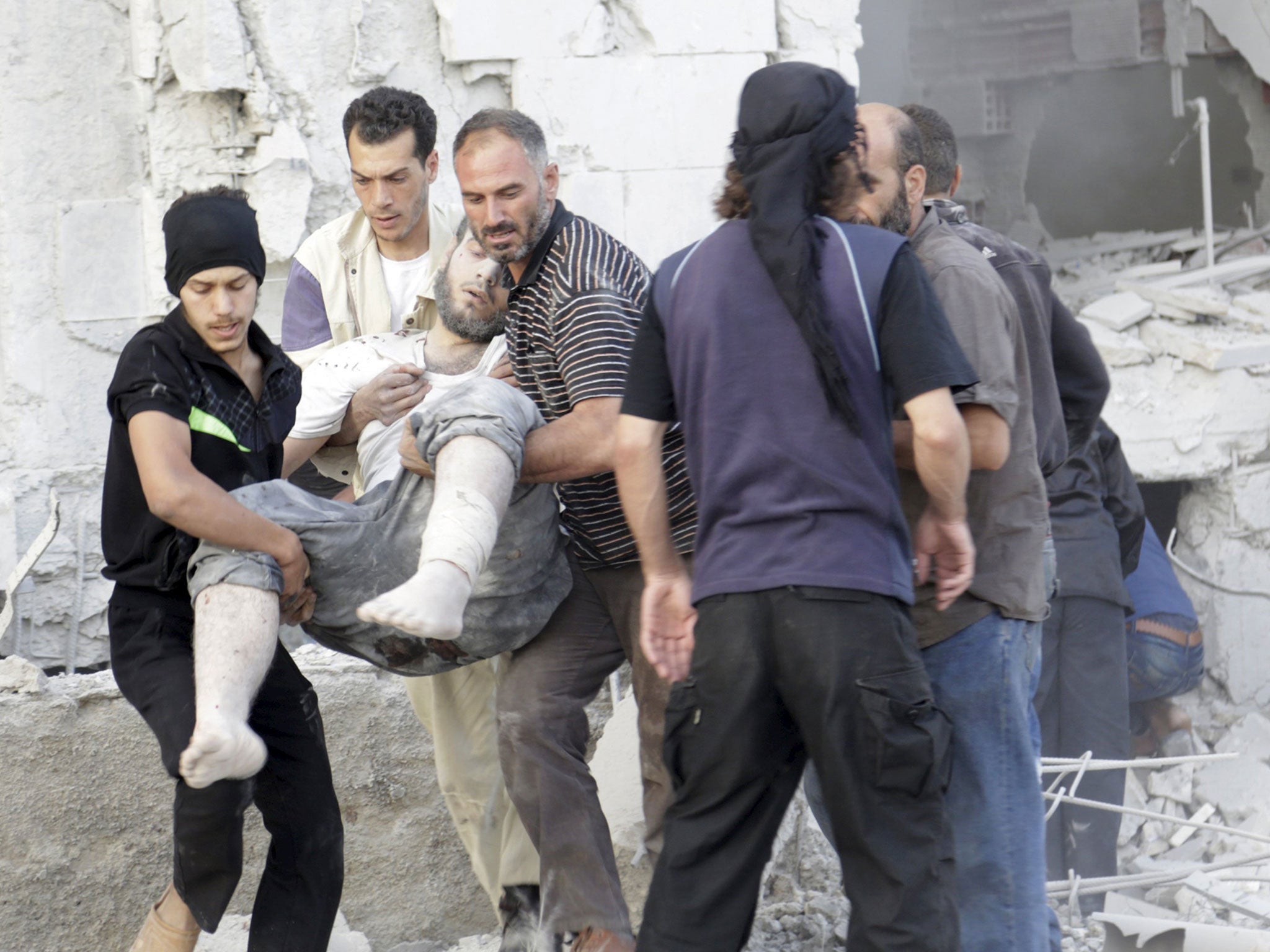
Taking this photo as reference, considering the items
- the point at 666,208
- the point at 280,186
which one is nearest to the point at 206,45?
the point at 280,186

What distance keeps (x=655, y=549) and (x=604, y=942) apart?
95 centimetres

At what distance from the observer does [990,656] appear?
252 cm

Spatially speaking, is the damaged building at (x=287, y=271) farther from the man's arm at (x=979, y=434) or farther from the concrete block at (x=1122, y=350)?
the man's arm at (x=979, y=434)

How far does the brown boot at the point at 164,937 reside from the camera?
2719mm

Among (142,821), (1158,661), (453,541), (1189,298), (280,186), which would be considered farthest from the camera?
(1189,298)

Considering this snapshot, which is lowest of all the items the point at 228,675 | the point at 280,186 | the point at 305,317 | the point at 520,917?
the point at 520,917

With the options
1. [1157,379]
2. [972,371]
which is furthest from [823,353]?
[1157,379]

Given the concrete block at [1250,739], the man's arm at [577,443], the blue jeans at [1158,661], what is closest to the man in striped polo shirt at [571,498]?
the man's arm at [577,443]

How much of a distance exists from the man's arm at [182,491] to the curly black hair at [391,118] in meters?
1.29

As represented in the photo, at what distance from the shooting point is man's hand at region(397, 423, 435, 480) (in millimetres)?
2844

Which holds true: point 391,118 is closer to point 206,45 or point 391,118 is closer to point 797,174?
point 206,45

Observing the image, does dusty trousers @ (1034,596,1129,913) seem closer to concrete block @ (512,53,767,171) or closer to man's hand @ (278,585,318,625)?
concrete block @ (512,53,767,171)

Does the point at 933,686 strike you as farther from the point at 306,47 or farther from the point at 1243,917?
the point at 306,47

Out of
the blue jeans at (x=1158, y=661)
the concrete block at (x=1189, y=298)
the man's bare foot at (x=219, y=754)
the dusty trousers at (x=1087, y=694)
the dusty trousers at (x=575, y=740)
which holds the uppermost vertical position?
the concrete block at (x=1189, y=298)
